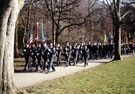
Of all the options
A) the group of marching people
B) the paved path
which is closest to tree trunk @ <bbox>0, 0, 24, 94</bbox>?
the paved path

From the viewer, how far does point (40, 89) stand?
8.23 m

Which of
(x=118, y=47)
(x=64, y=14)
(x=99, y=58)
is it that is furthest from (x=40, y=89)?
(x=64, y=14)

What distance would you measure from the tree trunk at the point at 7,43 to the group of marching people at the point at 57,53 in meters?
6.03

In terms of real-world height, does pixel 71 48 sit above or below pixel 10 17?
below

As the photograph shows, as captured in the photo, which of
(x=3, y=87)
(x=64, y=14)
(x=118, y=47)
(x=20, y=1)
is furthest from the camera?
(x=64, y=14)

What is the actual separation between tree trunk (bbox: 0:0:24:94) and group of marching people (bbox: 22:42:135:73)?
6.03 meters

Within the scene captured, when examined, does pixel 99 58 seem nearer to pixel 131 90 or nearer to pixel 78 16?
pixel 78 16

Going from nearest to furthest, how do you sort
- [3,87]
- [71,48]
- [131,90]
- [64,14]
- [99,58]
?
[3,87] → [131,90] → [71,48] → [99,58] → [64,14]

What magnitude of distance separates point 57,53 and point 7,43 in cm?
1030

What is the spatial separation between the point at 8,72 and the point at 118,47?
50.6 ft

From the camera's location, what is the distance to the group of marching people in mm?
13317

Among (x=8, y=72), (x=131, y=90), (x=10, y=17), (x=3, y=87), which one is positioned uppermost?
(x=10, y=17)

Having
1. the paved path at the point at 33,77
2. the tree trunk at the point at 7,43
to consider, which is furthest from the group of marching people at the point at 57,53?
the tree trunk at the point at 7,43

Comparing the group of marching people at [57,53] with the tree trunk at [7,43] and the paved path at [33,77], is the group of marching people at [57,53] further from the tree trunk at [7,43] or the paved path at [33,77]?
the tree trunk at [7,43]
